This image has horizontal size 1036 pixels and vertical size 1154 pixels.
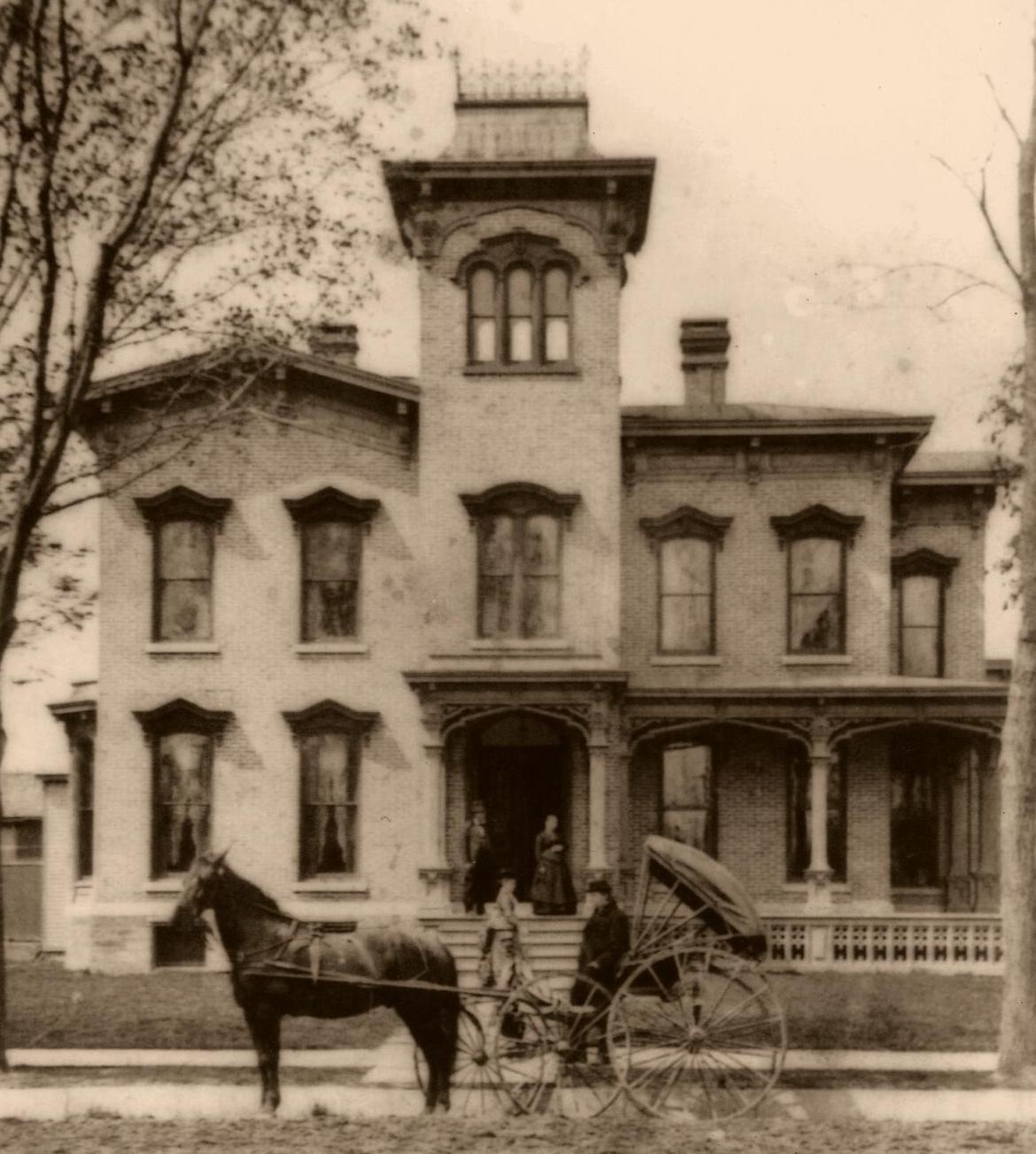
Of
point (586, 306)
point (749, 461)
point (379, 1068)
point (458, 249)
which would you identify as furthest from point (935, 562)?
point (379, 1068)

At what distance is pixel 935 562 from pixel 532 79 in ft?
33.0

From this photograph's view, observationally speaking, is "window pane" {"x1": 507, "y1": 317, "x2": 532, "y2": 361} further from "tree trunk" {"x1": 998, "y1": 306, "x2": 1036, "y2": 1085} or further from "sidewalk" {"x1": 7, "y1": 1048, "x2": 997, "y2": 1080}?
"sidewalk" {"x1": 7, "y1": 1048, "x2": 997, "y2": 1080}

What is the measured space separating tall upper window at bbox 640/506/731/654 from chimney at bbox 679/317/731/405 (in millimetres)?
3183

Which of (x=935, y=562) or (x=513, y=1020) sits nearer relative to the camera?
(x=513, y=1020)

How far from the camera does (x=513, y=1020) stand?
44.6ft

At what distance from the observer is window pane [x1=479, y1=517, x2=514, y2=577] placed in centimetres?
2727

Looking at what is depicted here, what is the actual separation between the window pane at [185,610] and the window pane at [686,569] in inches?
273

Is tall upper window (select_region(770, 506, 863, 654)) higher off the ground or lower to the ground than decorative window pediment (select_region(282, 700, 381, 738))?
higher

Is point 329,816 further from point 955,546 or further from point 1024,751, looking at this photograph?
point 1024,751

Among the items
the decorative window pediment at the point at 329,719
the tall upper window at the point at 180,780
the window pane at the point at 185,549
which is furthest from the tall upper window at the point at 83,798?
the decorative window pediment at the point at 329,719

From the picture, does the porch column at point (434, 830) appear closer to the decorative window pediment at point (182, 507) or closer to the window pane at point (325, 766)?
the window pane at point (325, 766)

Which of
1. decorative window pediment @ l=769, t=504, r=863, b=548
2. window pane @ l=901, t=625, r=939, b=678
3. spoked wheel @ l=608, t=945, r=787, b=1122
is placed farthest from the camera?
window pane @ l=901, t=625, r=939, b=678

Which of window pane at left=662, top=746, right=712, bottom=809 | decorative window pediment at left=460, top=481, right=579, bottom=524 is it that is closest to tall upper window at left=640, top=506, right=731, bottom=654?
window pane at left=662, top=746, right=712, bottom=809

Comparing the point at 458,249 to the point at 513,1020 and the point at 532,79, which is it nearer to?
the point at 532,79
